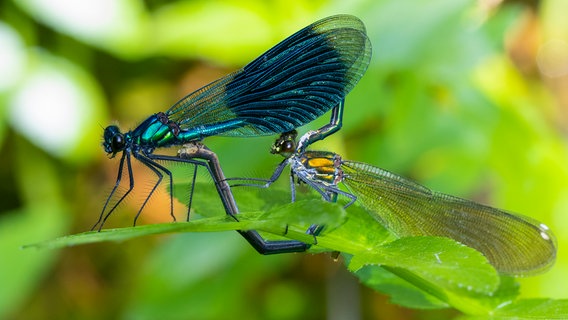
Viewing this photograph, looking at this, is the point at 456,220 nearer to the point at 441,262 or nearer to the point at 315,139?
the point at 315,139

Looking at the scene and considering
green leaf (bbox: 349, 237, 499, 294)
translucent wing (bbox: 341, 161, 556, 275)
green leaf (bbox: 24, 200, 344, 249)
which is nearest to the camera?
green leaf (bbox: 24, 200, 344, 249)

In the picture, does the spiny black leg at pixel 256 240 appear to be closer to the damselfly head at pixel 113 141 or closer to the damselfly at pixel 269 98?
the damselfly at pixel 269 98

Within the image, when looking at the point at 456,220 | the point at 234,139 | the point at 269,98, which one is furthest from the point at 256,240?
the point at 234,139

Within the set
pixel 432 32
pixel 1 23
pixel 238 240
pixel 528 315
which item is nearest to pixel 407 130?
pixel 432 32

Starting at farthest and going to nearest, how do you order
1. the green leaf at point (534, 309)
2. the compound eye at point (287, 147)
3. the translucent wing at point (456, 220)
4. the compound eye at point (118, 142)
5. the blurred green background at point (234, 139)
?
the blurred green background at point (234, 139) → the compound eye at point (118, 142) → the compound eye at point (287, 147) → the translucent wing at point (456, 220) → the green leaf at point (534, 309)

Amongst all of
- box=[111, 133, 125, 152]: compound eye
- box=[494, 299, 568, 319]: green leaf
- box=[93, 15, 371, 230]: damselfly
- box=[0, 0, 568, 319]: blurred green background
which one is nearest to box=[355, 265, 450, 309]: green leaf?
box=[494, 299, 568, 319]: green leaf

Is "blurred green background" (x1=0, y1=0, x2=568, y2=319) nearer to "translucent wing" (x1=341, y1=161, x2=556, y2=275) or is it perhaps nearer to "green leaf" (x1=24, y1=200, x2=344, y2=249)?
"translucent wing" (x1=341, y1=161, x2=556, y2=275)

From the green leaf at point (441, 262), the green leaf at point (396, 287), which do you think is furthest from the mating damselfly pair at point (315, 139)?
the green leaf at point (441, 262)
